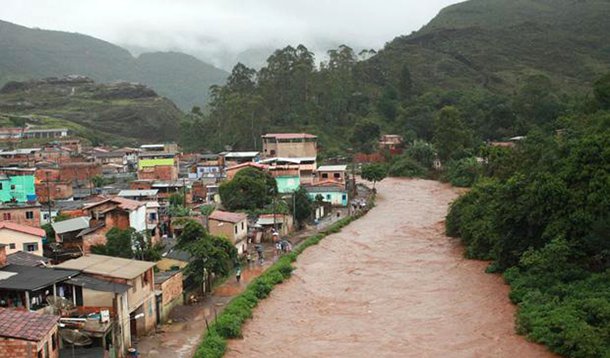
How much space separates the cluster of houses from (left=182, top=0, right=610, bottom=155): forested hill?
10.6m

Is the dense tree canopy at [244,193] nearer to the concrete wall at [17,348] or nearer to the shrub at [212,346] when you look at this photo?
the shrub at [212,346]

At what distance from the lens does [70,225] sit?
24.0 m

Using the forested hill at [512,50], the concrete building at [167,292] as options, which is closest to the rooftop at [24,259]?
the concrete building at [167,292]

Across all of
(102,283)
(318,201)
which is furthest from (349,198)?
(102,283)

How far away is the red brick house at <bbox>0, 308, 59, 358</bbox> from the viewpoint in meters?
11.8

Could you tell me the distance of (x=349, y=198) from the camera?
1613 inches

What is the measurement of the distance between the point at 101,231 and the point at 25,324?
38.0 ft

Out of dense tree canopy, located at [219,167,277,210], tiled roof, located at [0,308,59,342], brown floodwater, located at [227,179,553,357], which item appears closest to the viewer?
tiled roof, located at [0,308,59,342]

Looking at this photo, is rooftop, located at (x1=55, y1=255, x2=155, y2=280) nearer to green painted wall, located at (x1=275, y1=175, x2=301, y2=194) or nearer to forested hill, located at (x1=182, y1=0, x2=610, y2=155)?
green painted wall, located at (x1=275, y1=175, x2=301, y2=194)

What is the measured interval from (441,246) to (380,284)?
23.3ft

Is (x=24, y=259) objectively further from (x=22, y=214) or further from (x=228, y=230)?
(x=228, y=230)

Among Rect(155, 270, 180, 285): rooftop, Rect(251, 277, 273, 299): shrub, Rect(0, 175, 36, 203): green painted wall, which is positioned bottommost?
Rect(251, 277, 273, 299): shrub

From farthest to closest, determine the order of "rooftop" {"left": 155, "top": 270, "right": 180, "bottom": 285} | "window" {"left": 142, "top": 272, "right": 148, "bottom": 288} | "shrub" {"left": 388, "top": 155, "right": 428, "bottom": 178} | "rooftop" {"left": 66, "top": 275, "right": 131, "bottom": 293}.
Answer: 1. "shrub" {"left": 388, "top": 155, "right": 428, "bottom": 178}
2. "rooftop" {"left": 155, "top": 270, "right": 180, "bottom": 285}
3. "window" {"left": 142, "top": 272, "right": 148, "bottom": 288}
4. "rooftop" {"left": 66, "top": 275, "right": 131, "bottom": 293}

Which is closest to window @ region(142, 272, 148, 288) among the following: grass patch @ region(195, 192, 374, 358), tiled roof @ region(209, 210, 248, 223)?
grass patch @ region(195, 192, 374, 358)
